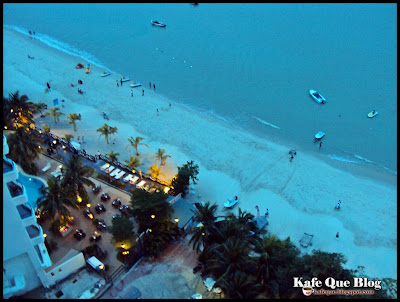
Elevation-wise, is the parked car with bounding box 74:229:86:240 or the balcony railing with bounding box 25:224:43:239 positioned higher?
the balcony railing with bounding box 25:224:43:239

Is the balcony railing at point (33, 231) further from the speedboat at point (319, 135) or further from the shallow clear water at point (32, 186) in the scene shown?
the speedboat at point (319, 135)

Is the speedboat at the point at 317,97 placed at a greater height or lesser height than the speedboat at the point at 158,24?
lesser

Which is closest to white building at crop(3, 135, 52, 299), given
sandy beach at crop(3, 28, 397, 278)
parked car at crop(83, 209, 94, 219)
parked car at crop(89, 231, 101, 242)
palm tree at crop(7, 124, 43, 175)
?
parked car at crop(89, 231, 101, 242)

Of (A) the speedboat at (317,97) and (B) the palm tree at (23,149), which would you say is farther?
(A) the speedboat at (317,97)

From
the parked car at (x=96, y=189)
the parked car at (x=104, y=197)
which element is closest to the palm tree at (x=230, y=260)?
the parked car at (x=104, y=197)

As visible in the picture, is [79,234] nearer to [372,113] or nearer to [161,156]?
[161,156]

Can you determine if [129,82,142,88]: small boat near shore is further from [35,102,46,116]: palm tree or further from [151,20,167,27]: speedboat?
[151,20,167,27]: speedboat
